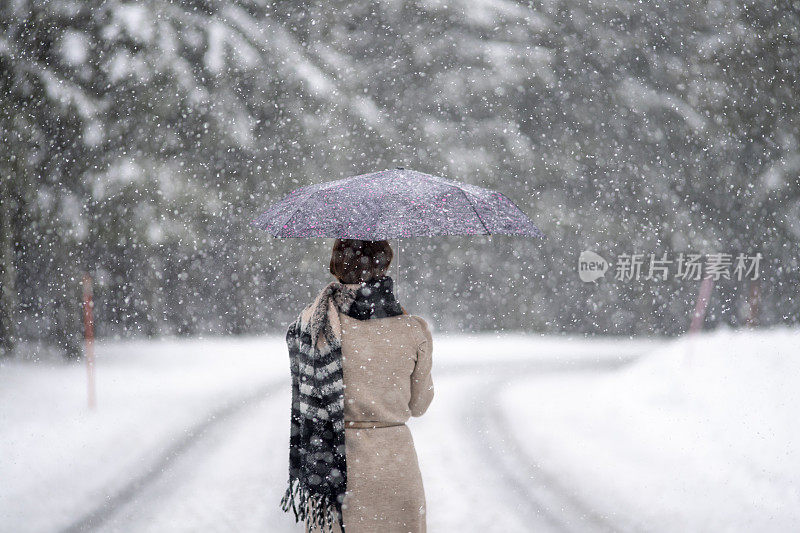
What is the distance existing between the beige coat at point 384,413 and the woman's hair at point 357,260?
0.18 metres

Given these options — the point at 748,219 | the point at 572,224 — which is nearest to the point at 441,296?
the point at 572,224

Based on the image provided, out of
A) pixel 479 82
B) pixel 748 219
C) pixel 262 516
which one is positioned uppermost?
pixel 479 82

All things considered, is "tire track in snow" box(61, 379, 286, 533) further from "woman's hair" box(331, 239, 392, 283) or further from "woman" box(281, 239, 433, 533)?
"woman's hair" box(331, 239, 392, 283)

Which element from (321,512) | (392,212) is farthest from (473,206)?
(321,512)

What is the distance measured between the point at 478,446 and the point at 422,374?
13.9 ft

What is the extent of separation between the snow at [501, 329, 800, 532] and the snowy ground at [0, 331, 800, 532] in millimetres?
24

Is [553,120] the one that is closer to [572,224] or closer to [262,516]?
[572,224]

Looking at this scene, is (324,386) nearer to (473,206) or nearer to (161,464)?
(473,206)

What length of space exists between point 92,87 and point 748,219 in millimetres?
14048

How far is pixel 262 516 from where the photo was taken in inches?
193

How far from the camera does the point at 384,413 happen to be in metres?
2.68

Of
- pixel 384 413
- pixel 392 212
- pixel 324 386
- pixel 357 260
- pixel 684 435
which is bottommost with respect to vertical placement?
pixel 684 435

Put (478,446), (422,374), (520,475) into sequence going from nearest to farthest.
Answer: (422,374)
(520,475)
(478,446)

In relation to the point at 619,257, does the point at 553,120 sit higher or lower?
higher
